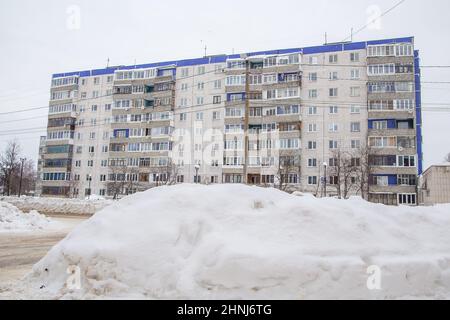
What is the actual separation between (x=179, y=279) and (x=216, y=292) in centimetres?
58

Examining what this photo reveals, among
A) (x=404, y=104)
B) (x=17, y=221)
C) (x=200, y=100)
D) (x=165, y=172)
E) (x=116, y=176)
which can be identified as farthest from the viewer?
(x=200, y=100)

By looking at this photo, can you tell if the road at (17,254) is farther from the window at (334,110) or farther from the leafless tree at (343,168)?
the window at (334,110)

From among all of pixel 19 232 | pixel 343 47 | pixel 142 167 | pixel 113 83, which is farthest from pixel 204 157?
pixel 19 232

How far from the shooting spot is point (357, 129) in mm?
56562

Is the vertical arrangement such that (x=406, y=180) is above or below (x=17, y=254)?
above

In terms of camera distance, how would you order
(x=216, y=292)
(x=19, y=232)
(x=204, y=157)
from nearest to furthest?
(x=216, y=292), (x=19, y=232), (x=204, y=157)

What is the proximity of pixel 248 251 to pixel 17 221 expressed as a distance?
701 inches

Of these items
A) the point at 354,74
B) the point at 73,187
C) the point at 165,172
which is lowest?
the point at 73,187

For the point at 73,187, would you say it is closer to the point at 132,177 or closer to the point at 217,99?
the point at 132,177

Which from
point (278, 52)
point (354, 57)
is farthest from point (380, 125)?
point (278, 52)

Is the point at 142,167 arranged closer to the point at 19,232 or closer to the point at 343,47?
the point at 343,47

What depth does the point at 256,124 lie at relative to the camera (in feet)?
195

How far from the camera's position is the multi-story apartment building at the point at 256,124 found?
52938mm

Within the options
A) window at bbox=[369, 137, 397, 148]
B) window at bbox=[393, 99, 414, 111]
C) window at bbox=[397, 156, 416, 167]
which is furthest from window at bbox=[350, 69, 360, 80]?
window at bbox=[397, 156, 416, 167]
